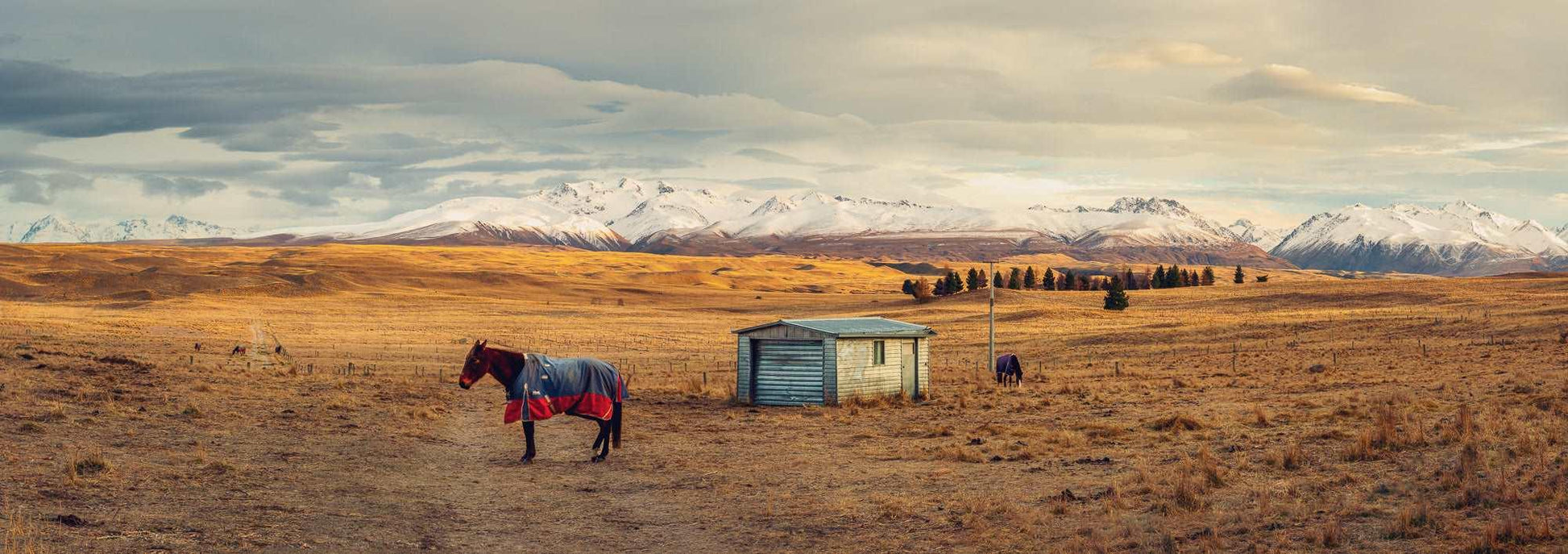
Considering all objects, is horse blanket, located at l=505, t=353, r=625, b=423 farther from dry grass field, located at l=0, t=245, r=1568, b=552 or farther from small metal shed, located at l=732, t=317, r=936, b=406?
small metal shed, located at l=732, t=317, r=936, b=406

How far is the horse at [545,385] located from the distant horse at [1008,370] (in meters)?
21.0

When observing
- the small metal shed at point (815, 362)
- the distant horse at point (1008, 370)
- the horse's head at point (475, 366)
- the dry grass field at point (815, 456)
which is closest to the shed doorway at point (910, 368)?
the small metal shed at point (815, 362)

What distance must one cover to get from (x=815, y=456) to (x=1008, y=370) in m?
19.0

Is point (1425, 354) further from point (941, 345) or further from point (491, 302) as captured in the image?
point (491, 302)

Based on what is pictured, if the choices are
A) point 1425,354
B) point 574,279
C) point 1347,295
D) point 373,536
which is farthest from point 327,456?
point 574,279

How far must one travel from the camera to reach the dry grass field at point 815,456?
13.5 m

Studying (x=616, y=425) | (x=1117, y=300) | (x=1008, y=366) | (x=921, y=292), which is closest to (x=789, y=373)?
(x=1008, y=366)

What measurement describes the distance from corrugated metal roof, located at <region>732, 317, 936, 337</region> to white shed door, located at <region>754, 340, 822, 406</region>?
1.78 ft

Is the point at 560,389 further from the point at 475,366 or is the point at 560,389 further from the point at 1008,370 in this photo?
the point at 1008,370

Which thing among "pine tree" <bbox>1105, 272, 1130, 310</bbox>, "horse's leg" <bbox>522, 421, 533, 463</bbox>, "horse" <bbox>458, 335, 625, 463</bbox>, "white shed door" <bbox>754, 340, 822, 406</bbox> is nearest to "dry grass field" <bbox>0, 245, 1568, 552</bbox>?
"horse's leg" <bbox>522, 421, 533, 463</bbox>

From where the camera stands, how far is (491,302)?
381 ft

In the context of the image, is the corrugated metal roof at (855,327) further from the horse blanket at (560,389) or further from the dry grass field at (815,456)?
the horse blanket at (560,389)

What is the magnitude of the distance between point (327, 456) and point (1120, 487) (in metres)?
13.3

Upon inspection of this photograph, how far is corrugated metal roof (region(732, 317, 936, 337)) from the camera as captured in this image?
33.7 m
